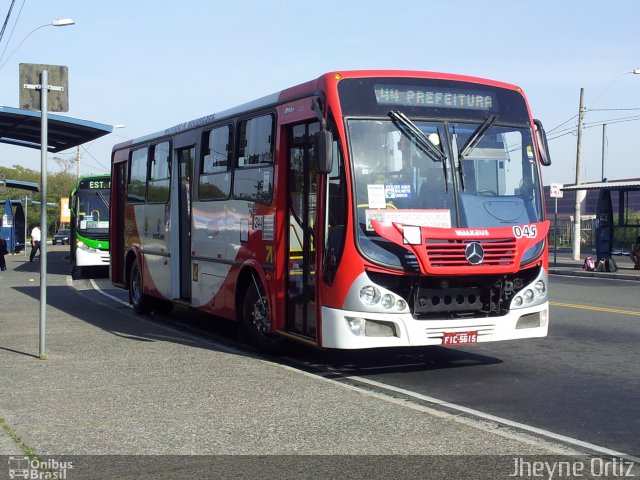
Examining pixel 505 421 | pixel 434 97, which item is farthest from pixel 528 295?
pixel 505 421

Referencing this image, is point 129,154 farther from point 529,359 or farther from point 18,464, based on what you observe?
point 18,464

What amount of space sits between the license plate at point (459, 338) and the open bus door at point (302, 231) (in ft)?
4.44

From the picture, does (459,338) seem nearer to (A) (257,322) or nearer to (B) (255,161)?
(A) (257,322)

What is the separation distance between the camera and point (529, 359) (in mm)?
10250

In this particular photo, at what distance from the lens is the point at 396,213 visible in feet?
28.2

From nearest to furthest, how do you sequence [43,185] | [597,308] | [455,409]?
[455,409] → [43,185] → [597,308]

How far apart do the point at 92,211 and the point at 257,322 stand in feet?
59.7

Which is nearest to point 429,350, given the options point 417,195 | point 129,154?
point 417,195

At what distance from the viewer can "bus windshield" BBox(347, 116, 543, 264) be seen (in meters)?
8.68

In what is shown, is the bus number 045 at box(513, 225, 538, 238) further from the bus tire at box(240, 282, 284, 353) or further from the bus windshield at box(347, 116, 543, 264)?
the bus tire at box(240, 282, 284, 353)

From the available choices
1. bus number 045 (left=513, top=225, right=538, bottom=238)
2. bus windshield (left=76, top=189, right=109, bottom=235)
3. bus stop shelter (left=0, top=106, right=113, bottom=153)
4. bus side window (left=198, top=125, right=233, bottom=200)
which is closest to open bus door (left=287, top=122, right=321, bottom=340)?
bus side window (left=198, top=125, right=233, bottom=200)

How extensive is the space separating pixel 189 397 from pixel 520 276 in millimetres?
3702

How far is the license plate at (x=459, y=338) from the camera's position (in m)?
8.80

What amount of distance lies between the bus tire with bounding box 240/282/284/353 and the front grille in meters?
2.42
